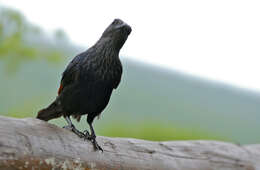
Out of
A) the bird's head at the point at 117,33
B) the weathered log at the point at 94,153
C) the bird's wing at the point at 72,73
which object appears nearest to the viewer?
the weathered log at the point at 94,153

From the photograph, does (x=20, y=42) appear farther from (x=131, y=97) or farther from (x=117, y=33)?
(x=117, y=33)

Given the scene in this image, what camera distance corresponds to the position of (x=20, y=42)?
5.52 metres

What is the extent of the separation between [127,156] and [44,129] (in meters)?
0.52

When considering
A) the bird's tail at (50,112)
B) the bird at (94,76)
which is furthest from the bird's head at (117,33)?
the bird's tail at (50,112)

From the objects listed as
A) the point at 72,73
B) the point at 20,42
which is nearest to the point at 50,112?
the point at 72,73

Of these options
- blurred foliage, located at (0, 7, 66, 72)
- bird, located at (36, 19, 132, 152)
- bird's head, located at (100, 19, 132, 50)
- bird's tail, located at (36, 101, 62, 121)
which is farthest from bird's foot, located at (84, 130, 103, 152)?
blurred foliage, located at (0, 7, 66, 72)

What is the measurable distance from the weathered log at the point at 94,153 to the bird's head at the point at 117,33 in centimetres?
57

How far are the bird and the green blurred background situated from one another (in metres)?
3.08

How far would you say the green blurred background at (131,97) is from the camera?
221 inches

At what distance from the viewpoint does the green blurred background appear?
562 cm

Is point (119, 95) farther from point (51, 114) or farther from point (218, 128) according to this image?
point (51, 114)

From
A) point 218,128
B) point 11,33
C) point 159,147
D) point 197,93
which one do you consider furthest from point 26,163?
point 197,93

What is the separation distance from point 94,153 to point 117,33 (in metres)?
0.68

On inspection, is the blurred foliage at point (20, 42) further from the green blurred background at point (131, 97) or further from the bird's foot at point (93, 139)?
the bird's foot at point (93, 139)
